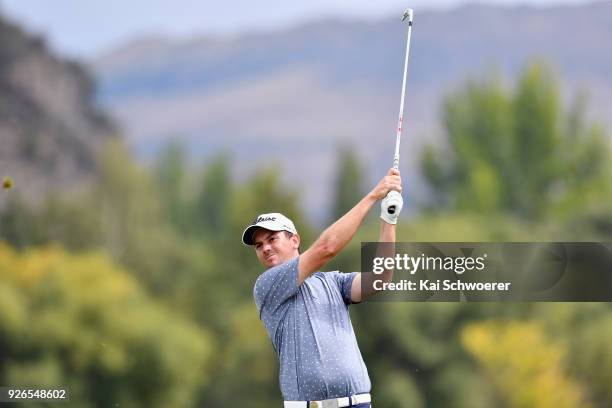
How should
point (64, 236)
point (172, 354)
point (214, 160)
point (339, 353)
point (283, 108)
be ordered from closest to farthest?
point (339, 353) → point (172, 354) → point (64, 236) → point (214, 160) → point (283, 108)

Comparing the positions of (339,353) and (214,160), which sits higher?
(214,160)

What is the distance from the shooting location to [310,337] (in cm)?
355

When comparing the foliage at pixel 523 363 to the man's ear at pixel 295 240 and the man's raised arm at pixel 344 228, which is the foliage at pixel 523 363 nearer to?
the man's ear at pixel 295 240

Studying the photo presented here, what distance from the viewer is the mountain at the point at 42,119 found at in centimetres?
4219

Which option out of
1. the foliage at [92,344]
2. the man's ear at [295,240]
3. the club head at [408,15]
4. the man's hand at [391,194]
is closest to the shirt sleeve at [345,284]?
the man's ear at [295,240]

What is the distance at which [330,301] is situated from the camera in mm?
3617

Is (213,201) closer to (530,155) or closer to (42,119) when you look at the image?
(42,119)

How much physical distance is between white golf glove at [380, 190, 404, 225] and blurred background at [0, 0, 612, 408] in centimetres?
171

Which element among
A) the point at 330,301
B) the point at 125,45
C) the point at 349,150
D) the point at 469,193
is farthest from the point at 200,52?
the point at 330,301

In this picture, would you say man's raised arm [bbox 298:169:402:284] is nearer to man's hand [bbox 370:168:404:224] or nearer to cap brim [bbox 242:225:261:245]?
man's hand [bbox 370:168:404:224]

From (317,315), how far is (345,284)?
0.16 metres

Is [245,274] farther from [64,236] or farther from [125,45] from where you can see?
[125,45]

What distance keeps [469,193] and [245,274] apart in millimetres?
7700

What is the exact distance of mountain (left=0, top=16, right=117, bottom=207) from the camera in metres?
42.2
